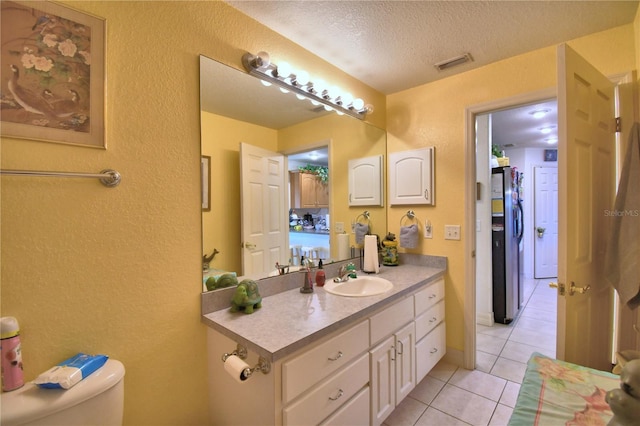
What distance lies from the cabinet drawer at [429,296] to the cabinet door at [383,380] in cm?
37

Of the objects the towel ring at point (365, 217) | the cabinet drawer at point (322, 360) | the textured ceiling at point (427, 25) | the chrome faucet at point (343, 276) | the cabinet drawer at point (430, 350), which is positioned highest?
the textured ceiling at point (427, 25)

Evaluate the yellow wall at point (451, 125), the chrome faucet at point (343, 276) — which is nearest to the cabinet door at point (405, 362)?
the chrome faucet at point (343, 276)

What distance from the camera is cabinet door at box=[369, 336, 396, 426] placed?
1.42 m

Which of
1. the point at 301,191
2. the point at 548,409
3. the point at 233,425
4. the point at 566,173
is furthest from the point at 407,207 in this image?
the point at 233,425

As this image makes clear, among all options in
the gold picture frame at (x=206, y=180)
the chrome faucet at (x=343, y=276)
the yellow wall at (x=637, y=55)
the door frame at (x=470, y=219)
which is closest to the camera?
the gold picture frame at (x=206, y=180)

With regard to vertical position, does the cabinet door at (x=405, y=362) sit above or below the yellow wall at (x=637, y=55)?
below

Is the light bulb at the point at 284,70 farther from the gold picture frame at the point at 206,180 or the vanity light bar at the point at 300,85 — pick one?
the gold picture frame at the point at 206,180

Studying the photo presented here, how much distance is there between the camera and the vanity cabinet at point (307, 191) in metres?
1.86

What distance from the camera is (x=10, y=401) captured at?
802 millimetres

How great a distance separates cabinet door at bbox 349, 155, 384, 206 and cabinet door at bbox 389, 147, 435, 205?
0.37 ft

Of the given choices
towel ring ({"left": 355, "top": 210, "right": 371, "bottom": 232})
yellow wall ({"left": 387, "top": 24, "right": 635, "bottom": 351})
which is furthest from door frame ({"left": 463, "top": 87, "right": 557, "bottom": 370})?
towel ring ({"left": 355, "top": 210, "right": 371, "bottom": 232})

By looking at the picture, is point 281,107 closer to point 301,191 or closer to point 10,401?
point 301,191

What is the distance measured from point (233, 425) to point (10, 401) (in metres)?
0.76

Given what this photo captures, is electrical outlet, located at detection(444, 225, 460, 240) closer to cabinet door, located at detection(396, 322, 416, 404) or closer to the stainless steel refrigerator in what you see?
cabinet door, located at detection(396, 322, 416, 404)
